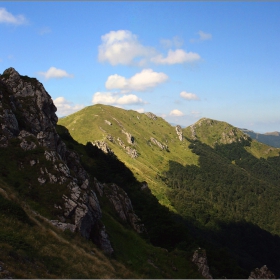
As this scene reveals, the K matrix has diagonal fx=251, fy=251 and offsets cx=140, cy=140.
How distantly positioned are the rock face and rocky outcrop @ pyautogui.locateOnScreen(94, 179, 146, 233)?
6646 millimetres

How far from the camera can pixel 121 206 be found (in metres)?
58.2

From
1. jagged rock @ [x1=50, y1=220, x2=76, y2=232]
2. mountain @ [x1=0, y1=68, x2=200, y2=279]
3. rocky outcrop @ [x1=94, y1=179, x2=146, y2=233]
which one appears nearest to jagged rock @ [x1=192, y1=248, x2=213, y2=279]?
mountain @ [x1=0, y1=68, x2=200, y2=279]

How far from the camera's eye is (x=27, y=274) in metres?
17.2

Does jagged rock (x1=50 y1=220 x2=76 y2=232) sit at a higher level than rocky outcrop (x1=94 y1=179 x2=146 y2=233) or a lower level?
higher

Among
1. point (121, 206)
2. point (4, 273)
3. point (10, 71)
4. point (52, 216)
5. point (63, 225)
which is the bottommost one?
point (121, 206)

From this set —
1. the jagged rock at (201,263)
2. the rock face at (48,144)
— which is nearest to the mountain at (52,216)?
the rock face at (48,144)

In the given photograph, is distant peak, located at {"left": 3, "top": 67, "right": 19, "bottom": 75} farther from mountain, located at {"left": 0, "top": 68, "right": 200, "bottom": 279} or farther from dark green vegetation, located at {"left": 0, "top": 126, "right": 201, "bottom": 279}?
dark green vegetation, located at {"left": 0, "top": 126, "right": 201, "bottom": 279}

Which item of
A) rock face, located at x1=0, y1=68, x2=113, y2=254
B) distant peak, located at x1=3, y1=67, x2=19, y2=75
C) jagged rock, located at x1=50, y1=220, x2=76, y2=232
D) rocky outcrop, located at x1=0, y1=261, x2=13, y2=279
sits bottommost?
jagged rock, located at x1=50, y1=220, x2=76, y2=232

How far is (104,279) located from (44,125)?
3937 cm

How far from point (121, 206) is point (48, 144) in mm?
21780

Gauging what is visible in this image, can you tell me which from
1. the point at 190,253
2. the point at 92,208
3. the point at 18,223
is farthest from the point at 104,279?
the point at 190,253

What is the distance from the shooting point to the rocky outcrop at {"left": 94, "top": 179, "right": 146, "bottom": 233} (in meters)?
56.4

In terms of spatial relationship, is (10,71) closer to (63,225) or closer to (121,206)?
(121,206)

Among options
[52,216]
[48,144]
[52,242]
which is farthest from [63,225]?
[48,144]
